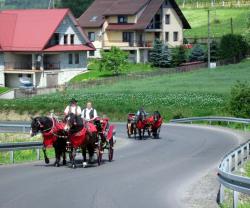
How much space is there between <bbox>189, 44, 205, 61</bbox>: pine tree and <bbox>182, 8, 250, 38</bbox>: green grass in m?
27.5

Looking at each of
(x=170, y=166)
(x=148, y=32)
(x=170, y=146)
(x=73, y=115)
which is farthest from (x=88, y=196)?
(x=148, y=32)

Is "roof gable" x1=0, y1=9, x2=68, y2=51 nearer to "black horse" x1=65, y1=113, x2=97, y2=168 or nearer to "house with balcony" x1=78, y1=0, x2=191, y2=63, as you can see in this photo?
Answer: "house with balcony" x1=78, y1=0, x2=191, y2=63

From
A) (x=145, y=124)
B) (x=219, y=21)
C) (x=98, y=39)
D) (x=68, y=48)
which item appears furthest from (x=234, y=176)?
(x=219, y=21)

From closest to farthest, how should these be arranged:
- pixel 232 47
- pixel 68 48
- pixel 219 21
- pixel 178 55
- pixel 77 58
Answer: pixel 68 48, pixel 77 58, pixel 178 55, pixel 232 47, pixel 219 21

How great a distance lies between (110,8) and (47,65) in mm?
23527

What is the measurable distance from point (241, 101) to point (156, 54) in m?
43.8

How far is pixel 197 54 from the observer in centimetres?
9500

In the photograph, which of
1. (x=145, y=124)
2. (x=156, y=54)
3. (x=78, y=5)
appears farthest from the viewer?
(x=78, y=5)

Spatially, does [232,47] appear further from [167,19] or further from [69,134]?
[69,134]

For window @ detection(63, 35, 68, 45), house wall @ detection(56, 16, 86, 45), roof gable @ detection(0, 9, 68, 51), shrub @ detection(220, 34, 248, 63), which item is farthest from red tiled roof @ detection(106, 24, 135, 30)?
roof gable @ detection(0, 9, 68, 51)

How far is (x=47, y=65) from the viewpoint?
82062mm

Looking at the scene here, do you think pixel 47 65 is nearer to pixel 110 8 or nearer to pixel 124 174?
pixel 110 8

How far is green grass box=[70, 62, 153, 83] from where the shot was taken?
8225 cm

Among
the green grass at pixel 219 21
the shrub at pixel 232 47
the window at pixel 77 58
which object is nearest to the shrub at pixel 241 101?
the window at pixel 77 58
